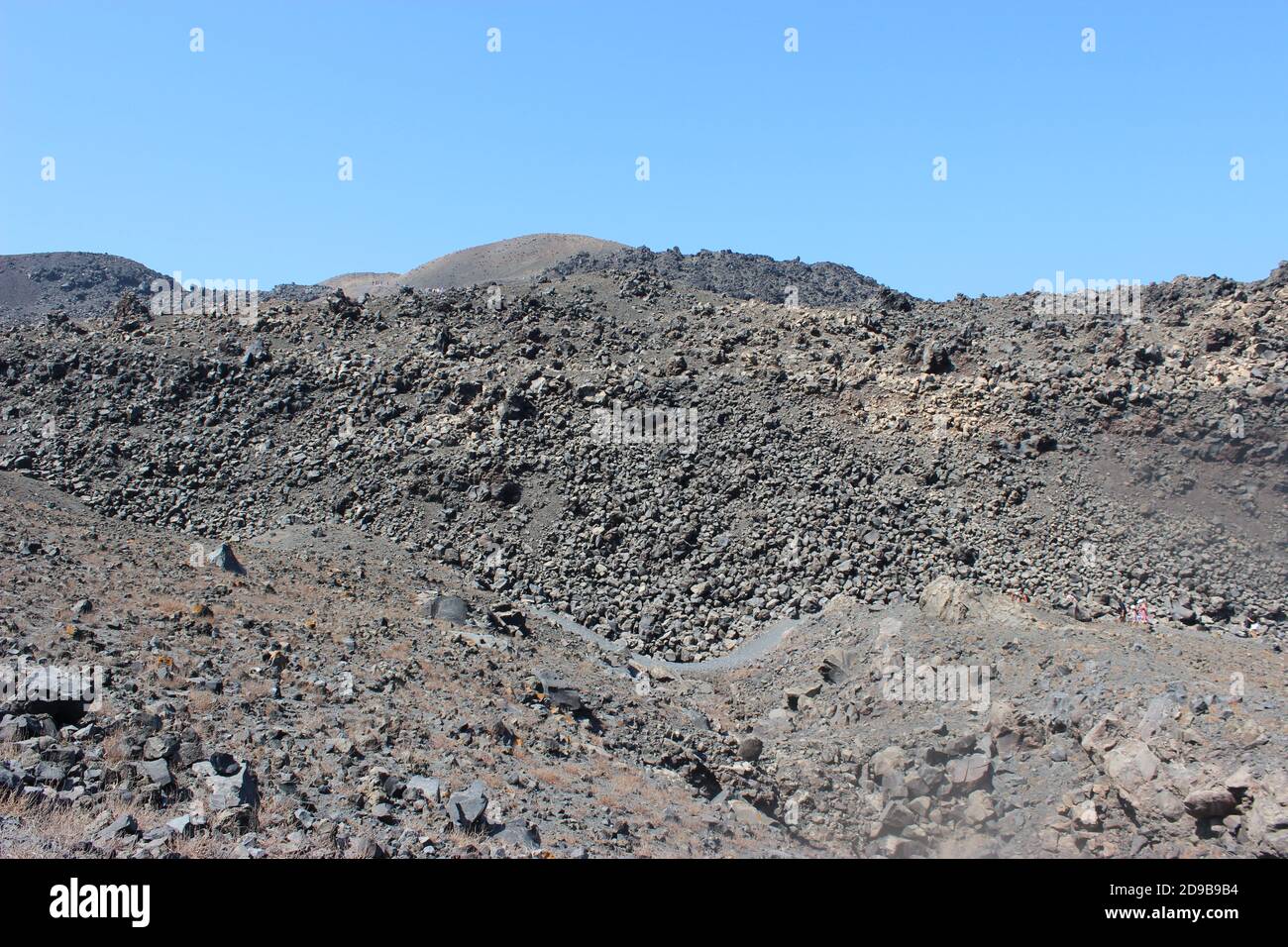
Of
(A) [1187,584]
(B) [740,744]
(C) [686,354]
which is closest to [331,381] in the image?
(C) [686,354]

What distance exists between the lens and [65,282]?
61.8 meters

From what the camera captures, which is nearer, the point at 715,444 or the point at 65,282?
the point at 715,444

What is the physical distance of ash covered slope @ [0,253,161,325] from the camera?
58.0 meters

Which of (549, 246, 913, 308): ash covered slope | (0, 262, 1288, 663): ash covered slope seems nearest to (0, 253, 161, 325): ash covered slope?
(0, 262, 1288, 663): ash covered slope

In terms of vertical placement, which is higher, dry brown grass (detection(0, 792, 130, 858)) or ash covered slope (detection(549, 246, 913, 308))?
ash covered slope (detection(549, 246, 913, 308))

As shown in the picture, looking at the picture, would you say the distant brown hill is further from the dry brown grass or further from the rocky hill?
the dry brown grass

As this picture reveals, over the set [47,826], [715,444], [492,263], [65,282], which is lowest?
[47,826]

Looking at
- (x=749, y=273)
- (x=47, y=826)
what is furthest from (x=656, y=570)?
(x=749, y=273)

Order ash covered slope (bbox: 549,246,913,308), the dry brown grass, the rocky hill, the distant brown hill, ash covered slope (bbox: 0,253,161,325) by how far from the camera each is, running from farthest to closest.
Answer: the distant brown hill
ash covered slope (bbox: 0,253,161,325)
ash covered slope (bbox: 549,246,913,308)
the rocky hill
the dry brown grass

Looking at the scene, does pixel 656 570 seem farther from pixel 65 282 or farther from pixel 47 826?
pixel 65 282

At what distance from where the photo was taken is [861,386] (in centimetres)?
3112

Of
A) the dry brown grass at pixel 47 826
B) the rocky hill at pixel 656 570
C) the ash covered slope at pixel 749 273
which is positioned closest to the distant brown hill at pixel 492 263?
the ash covered slope at pixel 749 273
